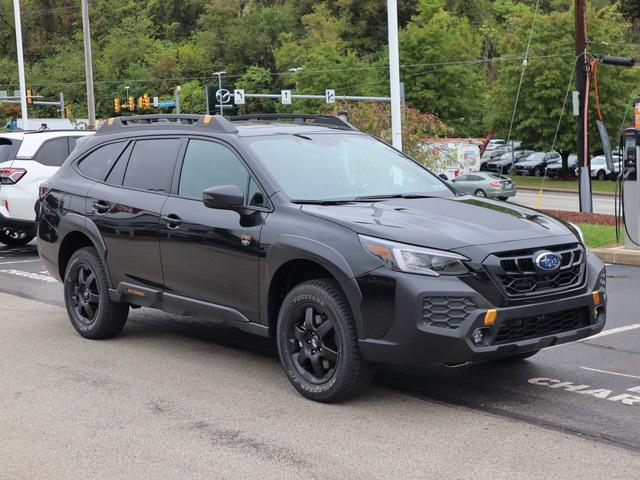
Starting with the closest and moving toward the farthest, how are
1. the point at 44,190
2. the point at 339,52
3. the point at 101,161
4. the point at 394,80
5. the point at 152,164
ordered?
the point at 152,164 < the point at 101,161 < the point at 44,190 < the point at 394,80 < the point at 339,52

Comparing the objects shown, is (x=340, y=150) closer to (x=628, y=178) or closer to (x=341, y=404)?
(x=341, y=404)

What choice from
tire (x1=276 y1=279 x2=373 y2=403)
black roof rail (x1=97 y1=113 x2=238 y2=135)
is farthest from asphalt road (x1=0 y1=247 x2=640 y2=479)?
black roof rail (x1=97 y1=113 x2=238 y2=135)

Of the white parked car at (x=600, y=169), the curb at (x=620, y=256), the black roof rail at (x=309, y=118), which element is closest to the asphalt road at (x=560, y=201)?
the white parked car at (x=600, y=169)

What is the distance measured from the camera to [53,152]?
14398mm

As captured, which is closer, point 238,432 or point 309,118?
point 238,432

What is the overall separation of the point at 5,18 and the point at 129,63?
65.3 feet

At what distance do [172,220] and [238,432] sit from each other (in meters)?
2.08

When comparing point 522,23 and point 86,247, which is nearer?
point 86,247

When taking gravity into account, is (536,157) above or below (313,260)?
below

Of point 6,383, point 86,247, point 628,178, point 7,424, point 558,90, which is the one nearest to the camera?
point 7,424

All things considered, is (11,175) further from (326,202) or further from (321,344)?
(321,344)

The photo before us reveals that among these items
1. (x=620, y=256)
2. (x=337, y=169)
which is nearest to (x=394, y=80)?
(x=620, y=256)

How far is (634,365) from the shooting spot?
22.5 ft

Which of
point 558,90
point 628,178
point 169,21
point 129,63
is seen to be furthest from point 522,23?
point 169,21
